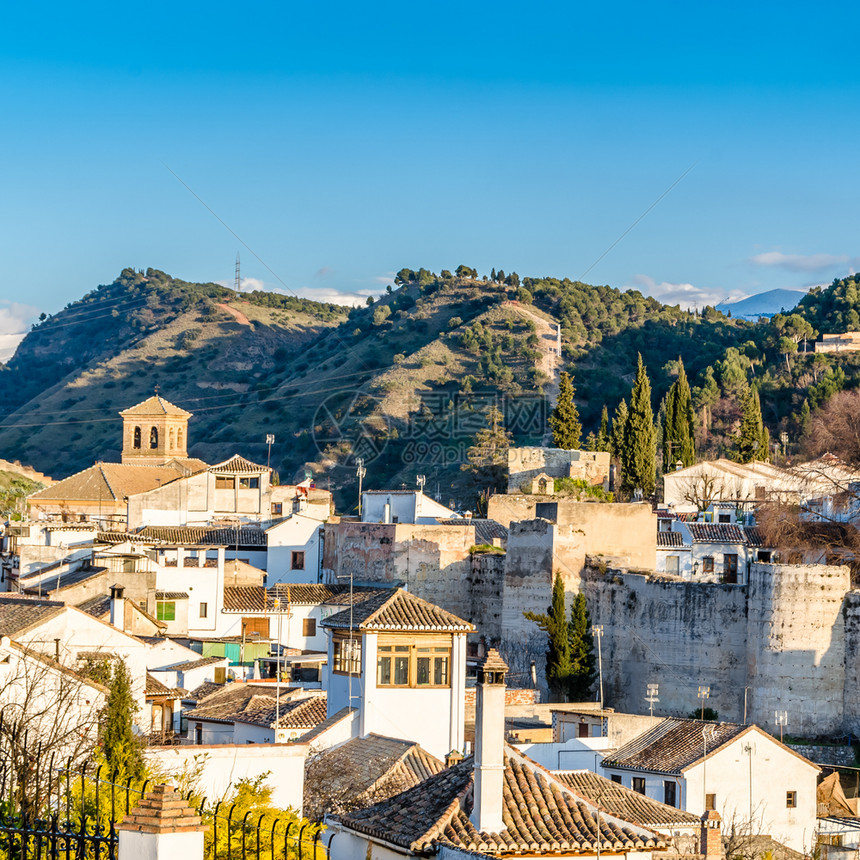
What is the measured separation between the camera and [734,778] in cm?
2756

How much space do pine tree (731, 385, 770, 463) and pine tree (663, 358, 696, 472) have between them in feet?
7.41

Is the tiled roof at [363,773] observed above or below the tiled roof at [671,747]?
above

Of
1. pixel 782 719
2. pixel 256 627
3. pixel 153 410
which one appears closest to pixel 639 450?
pixel 256 627

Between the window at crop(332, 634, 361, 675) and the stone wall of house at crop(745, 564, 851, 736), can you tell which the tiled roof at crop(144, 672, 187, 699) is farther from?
the stone wall of house at crop(745, 564, 851, 736)

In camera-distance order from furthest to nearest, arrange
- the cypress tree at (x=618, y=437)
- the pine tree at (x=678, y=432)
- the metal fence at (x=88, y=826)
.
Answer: the pine tree at (x=678, y=432), the cypress tree at (x=618, y=437), the metal fence at (x=88, y=826)

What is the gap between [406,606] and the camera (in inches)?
902

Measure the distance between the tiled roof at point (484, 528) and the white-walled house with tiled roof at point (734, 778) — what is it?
63.9ft

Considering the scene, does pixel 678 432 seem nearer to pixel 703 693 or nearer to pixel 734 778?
pixel 703 693

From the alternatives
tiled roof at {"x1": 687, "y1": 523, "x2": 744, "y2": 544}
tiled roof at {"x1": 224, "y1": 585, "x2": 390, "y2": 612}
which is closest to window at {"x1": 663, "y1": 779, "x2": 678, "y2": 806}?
tiled roof at {"x1": 224, "y1": 585, "x2": 390, "y2": 612}

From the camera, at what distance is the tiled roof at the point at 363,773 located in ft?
57.5

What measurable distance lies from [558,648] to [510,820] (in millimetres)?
24095

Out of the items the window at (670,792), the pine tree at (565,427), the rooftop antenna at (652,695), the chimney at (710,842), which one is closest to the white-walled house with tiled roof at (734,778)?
the window at (670,792)

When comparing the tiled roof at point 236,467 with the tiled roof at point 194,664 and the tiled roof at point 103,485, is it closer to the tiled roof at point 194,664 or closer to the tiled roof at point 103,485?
the tiled roof at point 103,485

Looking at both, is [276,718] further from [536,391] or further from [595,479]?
[536,391]
